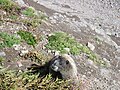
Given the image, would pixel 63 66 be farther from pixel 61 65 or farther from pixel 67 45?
pixel 67 45

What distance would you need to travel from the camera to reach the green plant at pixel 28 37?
10431mm

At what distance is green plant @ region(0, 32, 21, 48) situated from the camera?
32.3 ft

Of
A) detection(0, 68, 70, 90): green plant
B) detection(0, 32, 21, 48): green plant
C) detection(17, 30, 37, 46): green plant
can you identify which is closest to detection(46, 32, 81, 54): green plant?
detection(17, 30, 37, 46): green plant

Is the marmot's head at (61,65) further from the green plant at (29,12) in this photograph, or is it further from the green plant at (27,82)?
the green plant at (29,12)

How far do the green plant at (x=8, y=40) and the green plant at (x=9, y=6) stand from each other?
1.86m

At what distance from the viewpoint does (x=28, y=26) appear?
11.4m

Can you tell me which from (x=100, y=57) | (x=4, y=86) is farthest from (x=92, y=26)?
(x=4, y=86)

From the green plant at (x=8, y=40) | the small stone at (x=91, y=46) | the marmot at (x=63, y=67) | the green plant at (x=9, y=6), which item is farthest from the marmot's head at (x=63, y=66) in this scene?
the green plant at (x=9, y=6)

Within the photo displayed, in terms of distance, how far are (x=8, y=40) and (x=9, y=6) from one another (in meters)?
2.41

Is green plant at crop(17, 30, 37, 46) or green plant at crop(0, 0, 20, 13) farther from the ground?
green plant at crop(0, 0, 20, 13)

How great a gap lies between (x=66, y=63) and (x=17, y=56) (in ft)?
5.20

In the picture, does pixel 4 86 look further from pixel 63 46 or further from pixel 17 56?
pixel 63 46

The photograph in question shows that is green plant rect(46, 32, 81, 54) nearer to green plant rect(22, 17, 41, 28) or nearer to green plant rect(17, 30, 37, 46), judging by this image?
green plant rect(17, 30, 37, 46)

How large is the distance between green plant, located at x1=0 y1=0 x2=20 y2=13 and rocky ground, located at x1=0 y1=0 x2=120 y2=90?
995mm
